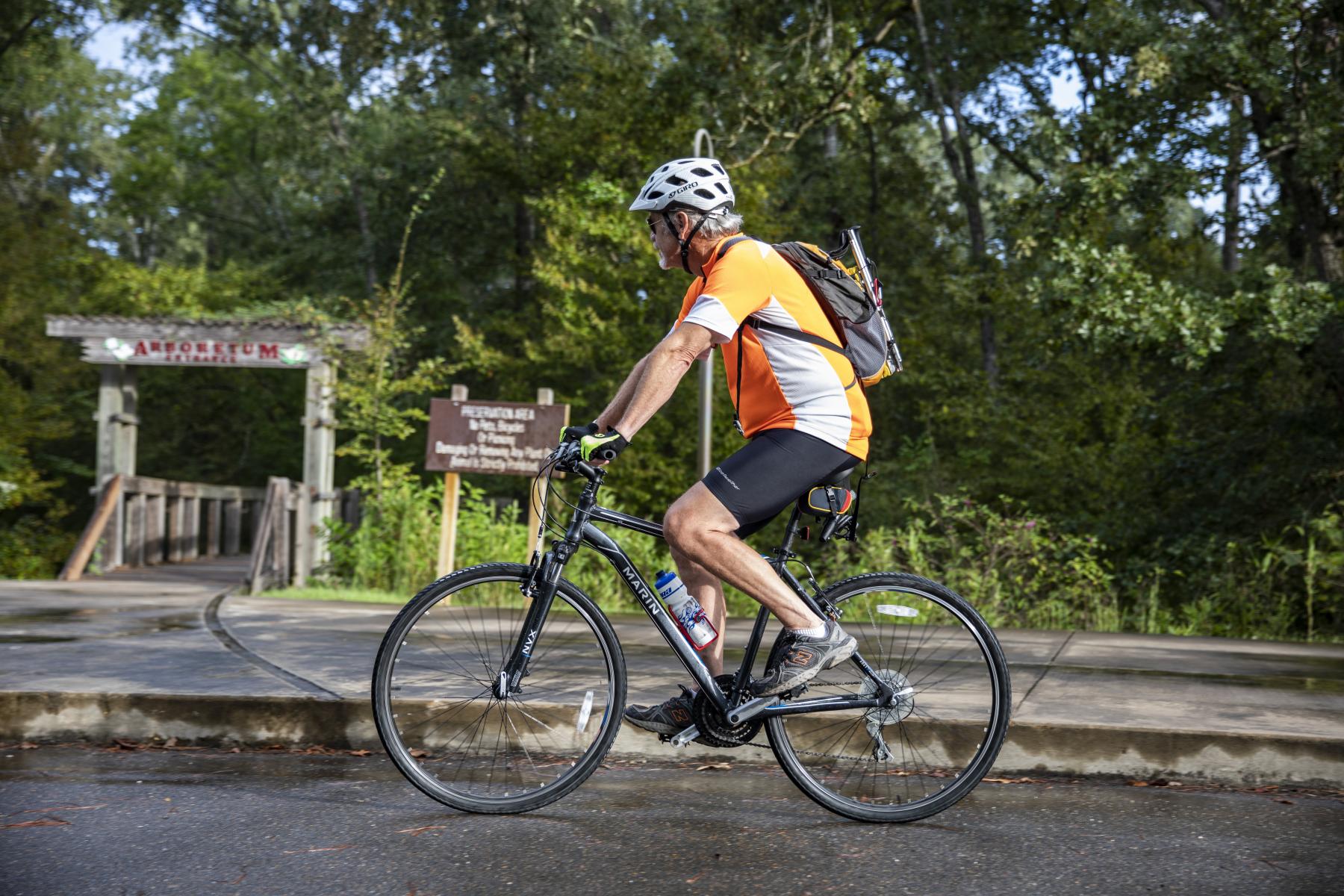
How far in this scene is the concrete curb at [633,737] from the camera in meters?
4.72

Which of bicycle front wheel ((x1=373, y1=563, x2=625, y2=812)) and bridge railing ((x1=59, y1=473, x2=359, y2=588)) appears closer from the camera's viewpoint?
bicycle front wheel ((x1=373, y1=563, x2=625, y2=812))

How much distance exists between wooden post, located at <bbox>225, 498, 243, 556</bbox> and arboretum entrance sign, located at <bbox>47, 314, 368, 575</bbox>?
380 centimetres

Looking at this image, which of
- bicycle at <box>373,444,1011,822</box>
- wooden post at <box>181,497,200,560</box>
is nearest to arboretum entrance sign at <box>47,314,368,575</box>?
wooden post at <box>181,497,200,560</box>

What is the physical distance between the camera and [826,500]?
4211mm

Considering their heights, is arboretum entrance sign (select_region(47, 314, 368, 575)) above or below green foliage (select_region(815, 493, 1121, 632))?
above

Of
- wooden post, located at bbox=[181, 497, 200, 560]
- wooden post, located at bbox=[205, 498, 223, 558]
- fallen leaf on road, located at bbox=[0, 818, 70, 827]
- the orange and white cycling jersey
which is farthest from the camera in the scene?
wooden post, located at bbox=[205, 498, 223, 558]

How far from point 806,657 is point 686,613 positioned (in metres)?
A: 0.42

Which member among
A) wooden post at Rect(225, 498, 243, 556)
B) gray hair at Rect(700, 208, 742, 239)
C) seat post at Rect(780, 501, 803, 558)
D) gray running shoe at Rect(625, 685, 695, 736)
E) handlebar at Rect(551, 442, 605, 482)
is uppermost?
gray hair at Rect(700, 208, 742, 239)

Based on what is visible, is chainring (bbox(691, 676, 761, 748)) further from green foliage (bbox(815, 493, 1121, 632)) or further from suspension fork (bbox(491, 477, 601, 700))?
green foliage (bbox(815, 493, 1121, 632))

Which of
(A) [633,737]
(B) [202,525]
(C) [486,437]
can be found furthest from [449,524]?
(B) [202,525]

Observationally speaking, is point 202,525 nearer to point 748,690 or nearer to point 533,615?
point 533,615

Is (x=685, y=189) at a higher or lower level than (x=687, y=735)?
higher

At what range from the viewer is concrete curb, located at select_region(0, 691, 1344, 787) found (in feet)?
15.5

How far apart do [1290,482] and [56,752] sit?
449 inches
